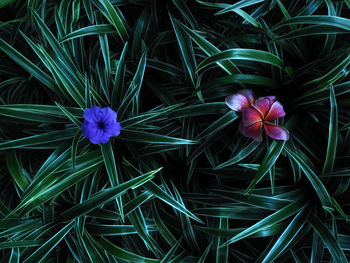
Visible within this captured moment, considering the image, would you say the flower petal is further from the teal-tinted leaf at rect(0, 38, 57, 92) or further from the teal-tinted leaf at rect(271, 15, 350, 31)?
the teal-tinted leaf at rect(271, 15, 350, 31)

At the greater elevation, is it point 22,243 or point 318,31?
point 318,31

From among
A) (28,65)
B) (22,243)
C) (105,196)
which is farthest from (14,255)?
(28,65)

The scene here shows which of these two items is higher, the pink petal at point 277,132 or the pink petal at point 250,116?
the pink petal at point 250,116

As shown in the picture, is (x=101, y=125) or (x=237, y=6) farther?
(x=237, y=6)

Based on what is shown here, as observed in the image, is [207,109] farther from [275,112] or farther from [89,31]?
[89,31]

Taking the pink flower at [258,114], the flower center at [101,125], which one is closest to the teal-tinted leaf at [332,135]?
the pink flower at [258,114]

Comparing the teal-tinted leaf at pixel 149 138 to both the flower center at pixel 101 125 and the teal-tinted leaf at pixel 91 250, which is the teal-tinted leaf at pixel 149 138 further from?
the teal-tinted leaf at pixel 91 250

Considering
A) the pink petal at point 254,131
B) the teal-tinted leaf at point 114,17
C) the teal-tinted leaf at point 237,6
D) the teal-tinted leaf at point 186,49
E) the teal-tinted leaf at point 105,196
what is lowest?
the teal-tinted leaf at point 105,196

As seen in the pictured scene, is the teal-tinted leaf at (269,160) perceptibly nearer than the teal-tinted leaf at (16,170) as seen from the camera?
Yes
